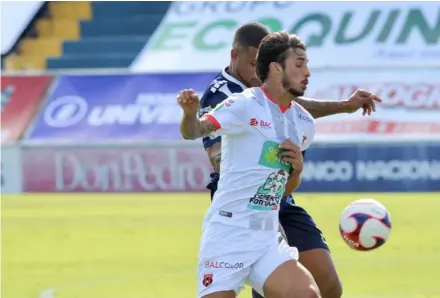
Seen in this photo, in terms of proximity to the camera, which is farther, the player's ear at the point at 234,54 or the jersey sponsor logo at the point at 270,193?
the player's ear at the point at 234,54

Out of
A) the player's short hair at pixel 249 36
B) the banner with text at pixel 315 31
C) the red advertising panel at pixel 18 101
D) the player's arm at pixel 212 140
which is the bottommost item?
the red advertising panel at pixel 18 101

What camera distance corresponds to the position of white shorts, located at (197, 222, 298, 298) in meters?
5.63

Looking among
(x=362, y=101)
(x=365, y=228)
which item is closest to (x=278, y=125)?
(x=362, y=101)

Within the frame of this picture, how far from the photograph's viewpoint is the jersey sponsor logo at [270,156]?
5.68 meters

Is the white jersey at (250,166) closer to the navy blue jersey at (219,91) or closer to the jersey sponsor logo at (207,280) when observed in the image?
the jersey sponsor logo at (207,280)

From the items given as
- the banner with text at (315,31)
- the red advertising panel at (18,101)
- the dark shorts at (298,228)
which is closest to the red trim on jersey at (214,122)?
the dark shorts at (298,228)

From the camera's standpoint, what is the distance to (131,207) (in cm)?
1744

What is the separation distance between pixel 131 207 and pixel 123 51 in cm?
1069

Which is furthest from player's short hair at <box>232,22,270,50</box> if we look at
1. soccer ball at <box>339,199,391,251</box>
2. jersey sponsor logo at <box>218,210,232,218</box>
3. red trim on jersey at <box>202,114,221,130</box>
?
soccer ball at <box>339,199,391,251</box>

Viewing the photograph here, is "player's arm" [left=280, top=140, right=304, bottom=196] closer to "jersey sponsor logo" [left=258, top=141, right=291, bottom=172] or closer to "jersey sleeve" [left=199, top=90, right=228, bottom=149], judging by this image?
"jersey sponsor logo" [left=258, top=141, right=291, bottom=172]

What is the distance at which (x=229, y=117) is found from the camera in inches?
220

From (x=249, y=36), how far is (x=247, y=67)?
0.20m

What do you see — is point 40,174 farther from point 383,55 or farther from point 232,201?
point 232,201

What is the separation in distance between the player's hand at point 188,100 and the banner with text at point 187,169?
44.2 ft
